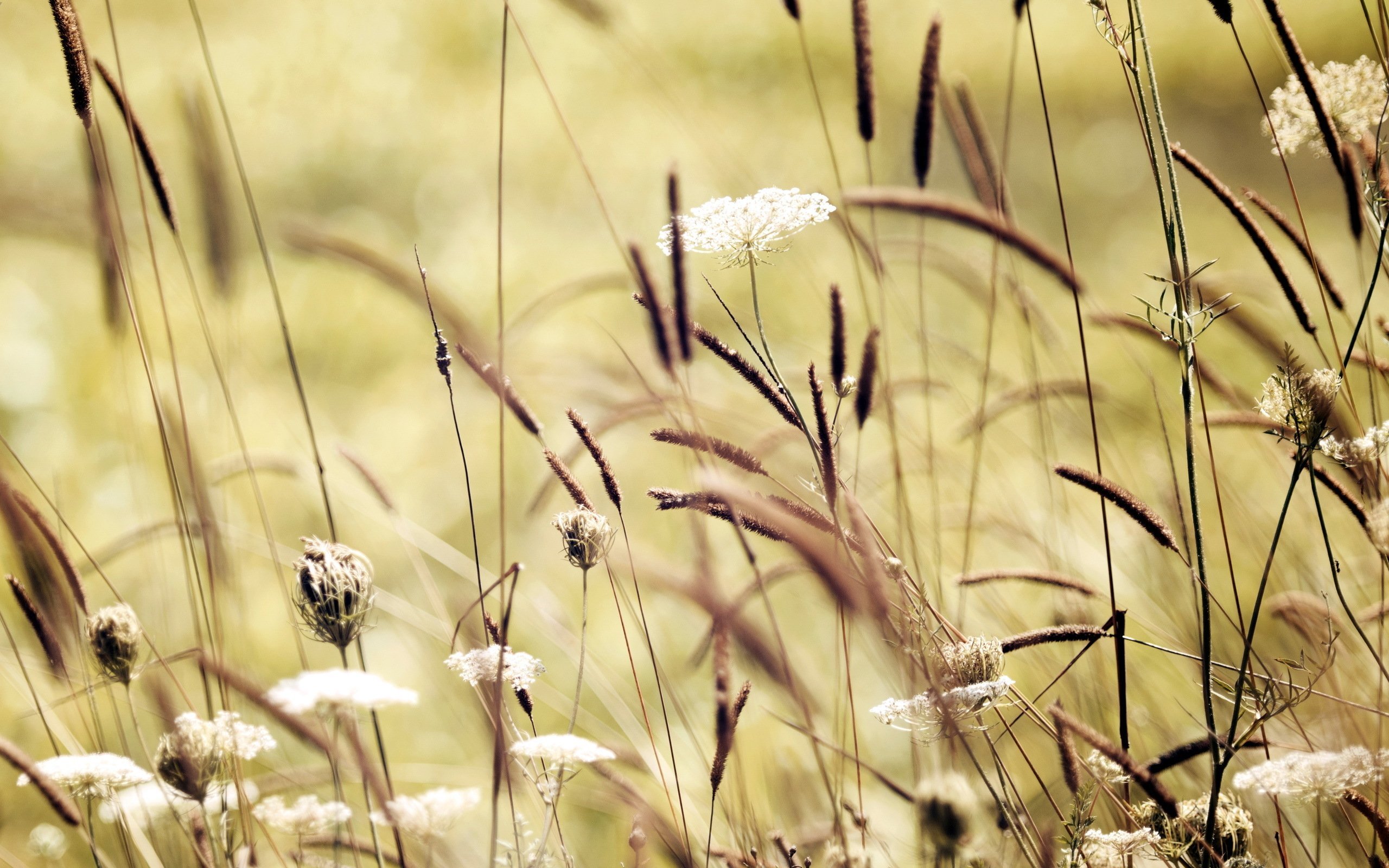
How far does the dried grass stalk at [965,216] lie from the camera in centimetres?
36

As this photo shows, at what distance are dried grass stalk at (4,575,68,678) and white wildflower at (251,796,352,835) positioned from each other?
10cm

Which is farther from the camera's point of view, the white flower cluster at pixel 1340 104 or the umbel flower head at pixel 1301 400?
the white flower cluster at pixel 1340 104

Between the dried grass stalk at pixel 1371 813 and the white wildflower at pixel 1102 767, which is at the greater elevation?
the white wildflower at pixel 1102 767

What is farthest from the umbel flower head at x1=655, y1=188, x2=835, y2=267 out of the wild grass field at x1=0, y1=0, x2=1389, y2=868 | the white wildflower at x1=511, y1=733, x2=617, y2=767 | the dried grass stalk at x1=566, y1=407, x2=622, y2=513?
the white wildflower at x1=511, y1=733, x2=617, y2=767

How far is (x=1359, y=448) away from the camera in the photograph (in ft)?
1.03

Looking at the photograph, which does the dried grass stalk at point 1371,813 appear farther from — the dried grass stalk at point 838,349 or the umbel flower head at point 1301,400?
the dried grass stalk at point 838,349

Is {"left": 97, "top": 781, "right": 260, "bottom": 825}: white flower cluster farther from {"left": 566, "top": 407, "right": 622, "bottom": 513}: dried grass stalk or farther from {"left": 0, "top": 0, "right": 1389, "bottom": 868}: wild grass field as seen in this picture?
{"left": 566, "top": 407, "right": 622, "bottom": 513}: dried grass stalk

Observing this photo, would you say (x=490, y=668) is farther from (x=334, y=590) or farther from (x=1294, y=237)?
(x=1294, y=237)

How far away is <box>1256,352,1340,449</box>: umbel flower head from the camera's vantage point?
0.93 ft

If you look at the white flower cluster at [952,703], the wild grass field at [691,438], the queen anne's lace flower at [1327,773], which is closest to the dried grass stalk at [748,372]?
the wild grass field at [691,438]

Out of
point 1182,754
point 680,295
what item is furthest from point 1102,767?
point 680,295

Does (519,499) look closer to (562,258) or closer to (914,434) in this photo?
(562,258)

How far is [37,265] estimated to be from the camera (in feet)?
3.22

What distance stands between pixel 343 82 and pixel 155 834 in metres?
1.04
